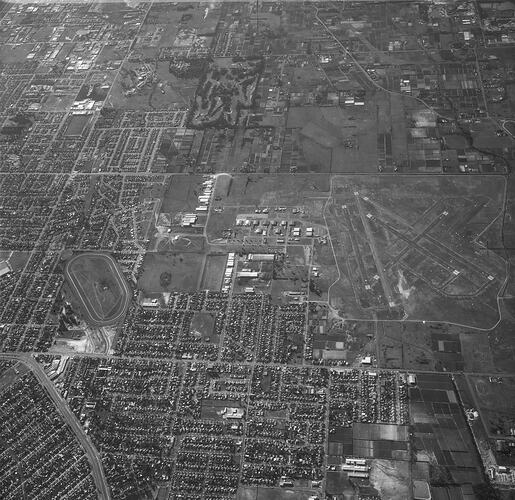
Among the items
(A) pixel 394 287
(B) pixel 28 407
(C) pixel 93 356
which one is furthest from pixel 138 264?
(A) pixel 394 287

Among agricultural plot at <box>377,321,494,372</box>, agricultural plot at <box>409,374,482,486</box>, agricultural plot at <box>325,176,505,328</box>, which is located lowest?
agricultural plot at <box>409,374,482,486</box>

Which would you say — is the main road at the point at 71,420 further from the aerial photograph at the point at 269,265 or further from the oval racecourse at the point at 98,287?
the oval racecourse at the point at 98,287

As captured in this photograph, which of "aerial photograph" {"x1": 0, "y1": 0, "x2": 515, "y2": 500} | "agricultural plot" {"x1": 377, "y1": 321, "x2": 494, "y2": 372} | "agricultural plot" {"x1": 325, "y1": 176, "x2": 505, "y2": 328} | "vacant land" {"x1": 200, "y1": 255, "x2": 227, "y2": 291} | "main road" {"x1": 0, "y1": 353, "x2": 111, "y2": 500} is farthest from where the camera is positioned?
"vacant land" {"x1": 200, "y1": 255, "x2": 227, "y2": 291}

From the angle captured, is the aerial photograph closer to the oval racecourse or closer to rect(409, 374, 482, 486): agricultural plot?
rect(409, 374, 482, 486): agricultural plot

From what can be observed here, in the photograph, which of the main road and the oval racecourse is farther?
the oval racecourse

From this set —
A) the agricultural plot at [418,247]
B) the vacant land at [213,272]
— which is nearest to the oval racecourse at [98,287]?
the vacant land at [213,272]

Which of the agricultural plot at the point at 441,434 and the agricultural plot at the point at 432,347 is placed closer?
the agricultural plot at the point at 441,434

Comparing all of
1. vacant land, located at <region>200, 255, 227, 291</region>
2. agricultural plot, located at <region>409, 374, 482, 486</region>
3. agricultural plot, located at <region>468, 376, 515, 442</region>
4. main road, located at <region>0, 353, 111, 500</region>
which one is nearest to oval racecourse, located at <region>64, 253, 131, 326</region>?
main road, located at <region>0, 353, 111, 500</region>
